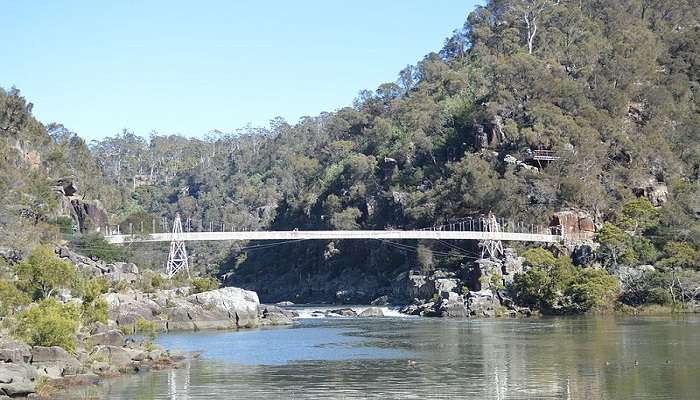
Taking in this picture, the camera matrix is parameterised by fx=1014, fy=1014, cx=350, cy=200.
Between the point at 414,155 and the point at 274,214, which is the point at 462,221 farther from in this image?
the point at 274,214

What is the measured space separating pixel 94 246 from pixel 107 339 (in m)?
32.9

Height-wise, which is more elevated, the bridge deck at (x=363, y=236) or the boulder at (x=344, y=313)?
the bridge deck at (x=363, y=236)

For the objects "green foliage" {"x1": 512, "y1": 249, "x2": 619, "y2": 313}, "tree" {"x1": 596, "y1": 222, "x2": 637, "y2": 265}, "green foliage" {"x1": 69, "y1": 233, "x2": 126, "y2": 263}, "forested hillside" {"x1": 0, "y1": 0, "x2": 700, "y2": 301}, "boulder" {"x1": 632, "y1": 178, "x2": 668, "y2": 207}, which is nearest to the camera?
"green foliage" {"x1": 512, "y1": 249, "x2": 619, "y2": 313}

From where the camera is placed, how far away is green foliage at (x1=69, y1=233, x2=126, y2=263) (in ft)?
227

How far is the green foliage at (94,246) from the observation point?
227 ft

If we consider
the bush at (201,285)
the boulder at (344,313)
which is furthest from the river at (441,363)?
the boulder at (344,313)

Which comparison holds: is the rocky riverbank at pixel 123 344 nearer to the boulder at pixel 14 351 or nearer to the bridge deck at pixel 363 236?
the boulder at pixel 14 351

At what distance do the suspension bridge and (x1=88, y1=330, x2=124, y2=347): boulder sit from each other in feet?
95.5

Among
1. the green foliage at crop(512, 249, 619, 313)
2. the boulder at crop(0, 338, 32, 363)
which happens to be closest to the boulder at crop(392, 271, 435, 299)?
the green foliage at crop(512, 249, 619, 313)

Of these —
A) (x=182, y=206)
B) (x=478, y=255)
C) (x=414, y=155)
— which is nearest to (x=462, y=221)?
(x=478, y=255)

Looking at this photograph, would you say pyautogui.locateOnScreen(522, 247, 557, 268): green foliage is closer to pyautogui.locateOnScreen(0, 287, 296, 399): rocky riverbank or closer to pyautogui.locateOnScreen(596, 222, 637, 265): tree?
pyautogui.locateOnScreen(596, 222, 637, 265): tree

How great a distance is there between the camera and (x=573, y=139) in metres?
83.6

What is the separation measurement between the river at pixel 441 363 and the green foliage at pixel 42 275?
5829 mm

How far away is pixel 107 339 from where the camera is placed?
124 ft
